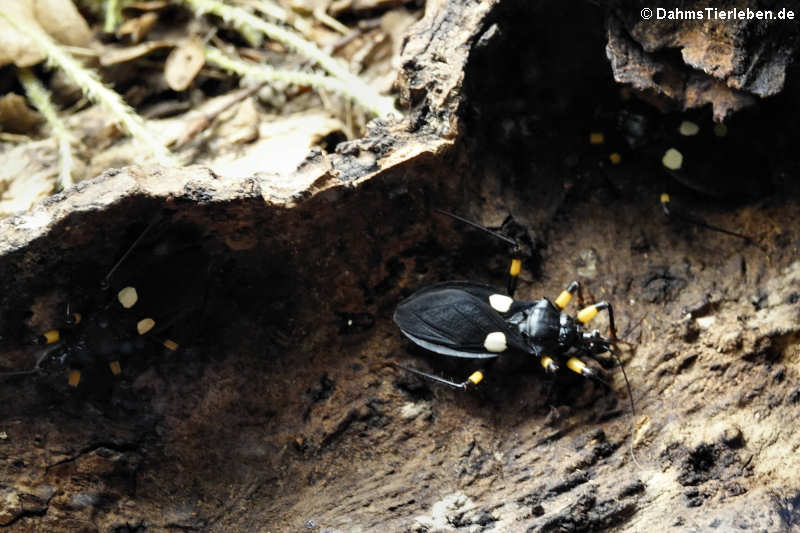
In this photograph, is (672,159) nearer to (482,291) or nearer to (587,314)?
(587,314)

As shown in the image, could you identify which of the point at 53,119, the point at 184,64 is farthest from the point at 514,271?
the point at 53,119

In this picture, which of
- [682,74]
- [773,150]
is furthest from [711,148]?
[682,74]

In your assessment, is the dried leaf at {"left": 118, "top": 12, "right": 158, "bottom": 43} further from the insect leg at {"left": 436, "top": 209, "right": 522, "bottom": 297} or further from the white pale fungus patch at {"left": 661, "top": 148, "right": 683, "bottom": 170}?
the white pale fungus patch at {"left": 661, "top": 148, "right": 683, "bottom": 170}

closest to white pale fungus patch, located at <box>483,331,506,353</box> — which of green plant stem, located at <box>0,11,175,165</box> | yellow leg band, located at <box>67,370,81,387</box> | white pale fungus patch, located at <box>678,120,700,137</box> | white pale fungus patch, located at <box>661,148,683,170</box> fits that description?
white pale fungus patch, located at <box>661,148,683,170</box>

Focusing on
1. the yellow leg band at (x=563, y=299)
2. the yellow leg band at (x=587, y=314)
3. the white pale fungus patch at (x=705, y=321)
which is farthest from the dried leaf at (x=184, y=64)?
the white pale fungus patch at (x=705, y=321)

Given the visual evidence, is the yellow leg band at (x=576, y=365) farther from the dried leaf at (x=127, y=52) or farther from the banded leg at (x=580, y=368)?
the dried leaf at (x=127, y=52)
